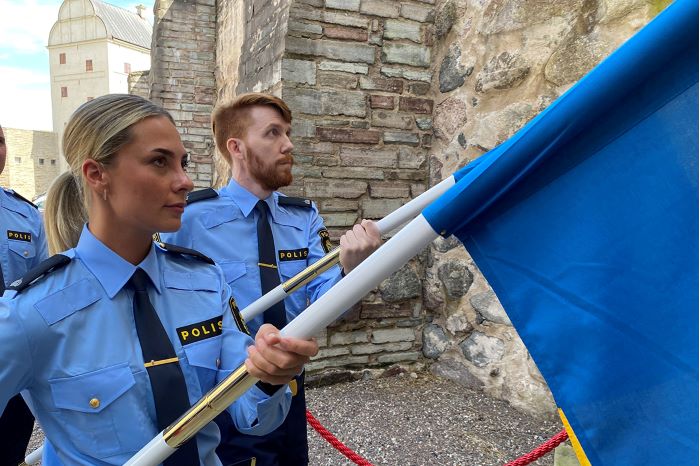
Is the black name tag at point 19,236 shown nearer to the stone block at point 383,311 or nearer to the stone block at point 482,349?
the stone block at point 383,311

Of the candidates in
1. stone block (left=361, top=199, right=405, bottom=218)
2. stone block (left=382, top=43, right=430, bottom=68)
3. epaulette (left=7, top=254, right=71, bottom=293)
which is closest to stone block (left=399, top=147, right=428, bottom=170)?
stone block (left=361, top=199, right=405, bottom=218)

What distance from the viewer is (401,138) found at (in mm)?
4418

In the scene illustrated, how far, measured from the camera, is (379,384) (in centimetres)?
436

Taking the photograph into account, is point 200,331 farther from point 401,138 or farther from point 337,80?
point 401,138

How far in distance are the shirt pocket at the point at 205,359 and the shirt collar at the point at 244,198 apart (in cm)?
109

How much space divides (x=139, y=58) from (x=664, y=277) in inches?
1636

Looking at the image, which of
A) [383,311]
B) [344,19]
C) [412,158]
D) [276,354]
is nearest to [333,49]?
[344,19]

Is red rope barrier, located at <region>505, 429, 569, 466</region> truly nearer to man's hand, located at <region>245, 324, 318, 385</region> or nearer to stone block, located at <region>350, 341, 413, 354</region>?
man's hand, located at <region>245, 324, 318, 385</region>

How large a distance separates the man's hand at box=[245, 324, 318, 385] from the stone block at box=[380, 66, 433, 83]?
146 inches

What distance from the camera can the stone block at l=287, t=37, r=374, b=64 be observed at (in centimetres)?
409

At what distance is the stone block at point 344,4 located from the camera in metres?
4.16

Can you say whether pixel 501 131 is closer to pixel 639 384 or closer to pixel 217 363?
pixel 217 363

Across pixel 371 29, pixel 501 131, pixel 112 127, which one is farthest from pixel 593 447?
pixel 371 29

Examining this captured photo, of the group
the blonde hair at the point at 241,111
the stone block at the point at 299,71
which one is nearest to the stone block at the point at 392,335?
the stone block at the point at 299,71
